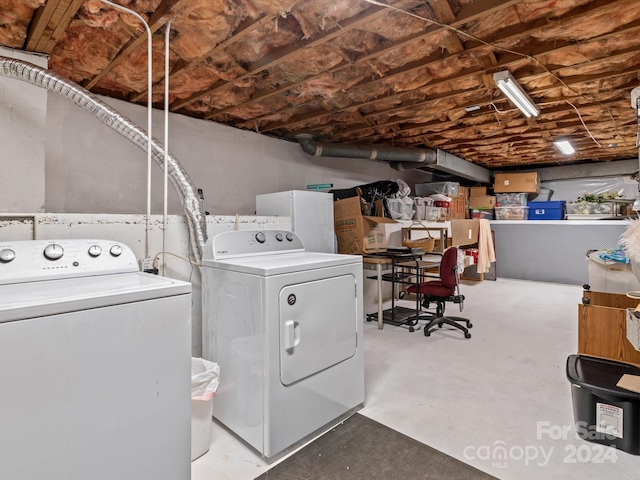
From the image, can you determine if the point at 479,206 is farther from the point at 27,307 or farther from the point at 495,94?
the point at 27,307

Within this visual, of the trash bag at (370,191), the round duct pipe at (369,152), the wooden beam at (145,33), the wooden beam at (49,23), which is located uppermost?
the wooden beam at (145,33)

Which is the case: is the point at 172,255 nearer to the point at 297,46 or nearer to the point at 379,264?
the point at 297,46

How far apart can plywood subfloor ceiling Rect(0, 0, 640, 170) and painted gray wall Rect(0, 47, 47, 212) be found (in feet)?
0.97

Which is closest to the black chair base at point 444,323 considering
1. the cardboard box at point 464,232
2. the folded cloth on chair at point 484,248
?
the cardboard box at point 464,232

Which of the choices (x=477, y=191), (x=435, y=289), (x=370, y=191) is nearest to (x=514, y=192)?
(x=477, y=191)

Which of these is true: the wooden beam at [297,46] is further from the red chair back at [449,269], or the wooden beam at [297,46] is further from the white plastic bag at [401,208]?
the white plastic bag at [401,208]

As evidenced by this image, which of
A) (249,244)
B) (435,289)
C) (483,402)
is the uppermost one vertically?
(249,244)

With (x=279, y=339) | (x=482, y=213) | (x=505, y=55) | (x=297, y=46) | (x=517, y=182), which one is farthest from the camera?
(x=482, y=213)

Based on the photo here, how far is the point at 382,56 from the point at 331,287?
191cm

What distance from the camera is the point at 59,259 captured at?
1.51 m

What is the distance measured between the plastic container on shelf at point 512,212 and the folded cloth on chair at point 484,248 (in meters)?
0.98

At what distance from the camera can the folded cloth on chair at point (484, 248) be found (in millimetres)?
6711

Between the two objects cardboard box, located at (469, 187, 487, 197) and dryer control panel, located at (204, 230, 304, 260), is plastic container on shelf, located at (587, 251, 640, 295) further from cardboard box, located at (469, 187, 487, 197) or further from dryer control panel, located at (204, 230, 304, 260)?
cardboard box, located at (469, 187, 487, 197)

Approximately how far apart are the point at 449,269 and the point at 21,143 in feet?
12.5
